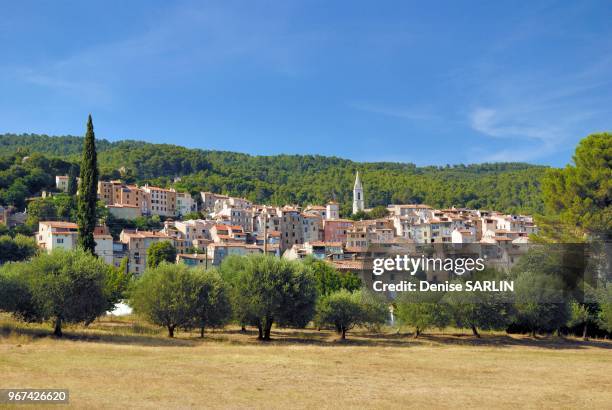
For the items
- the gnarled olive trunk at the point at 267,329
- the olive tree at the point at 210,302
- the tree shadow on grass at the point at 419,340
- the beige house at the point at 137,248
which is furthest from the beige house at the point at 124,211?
the gnarled olive trunk at the point at 267,329

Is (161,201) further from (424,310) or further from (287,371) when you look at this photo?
(287,371)

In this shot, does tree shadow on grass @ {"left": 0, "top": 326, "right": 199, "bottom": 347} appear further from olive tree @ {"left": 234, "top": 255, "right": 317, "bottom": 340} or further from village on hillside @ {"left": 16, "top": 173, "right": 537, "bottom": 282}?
village on hillside @ {"left": 16, "top": 173, "right": 537, "bottom": 282}

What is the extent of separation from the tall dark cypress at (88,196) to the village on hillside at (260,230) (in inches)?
1619

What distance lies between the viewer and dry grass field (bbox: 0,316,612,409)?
2158 centimetres

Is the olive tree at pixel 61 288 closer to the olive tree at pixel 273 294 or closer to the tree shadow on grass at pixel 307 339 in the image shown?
the tree shadow on grass at pixel 307 339

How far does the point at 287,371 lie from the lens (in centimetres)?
2800

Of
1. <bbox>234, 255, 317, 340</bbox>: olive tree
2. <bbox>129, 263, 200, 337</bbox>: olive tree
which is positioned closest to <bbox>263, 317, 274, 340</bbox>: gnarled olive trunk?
<bbox>234, 255, 317, 340</bbox>: olive tree

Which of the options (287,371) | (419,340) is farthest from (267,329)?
(287,371)

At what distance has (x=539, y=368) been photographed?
33.5 metres

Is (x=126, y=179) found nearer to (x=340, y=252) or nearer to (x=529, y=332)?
(x=340, y=252)

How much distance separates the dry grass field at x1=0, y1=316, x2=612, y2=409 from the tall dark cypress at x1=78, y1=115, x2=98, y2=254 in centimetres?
1496

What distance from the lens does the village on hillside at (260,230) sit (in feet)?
367

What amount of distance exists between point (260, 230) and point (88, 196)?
85502 millimetres

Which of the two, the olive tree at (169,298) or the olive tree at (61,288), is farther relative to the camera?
the olive tree at (169,298)
